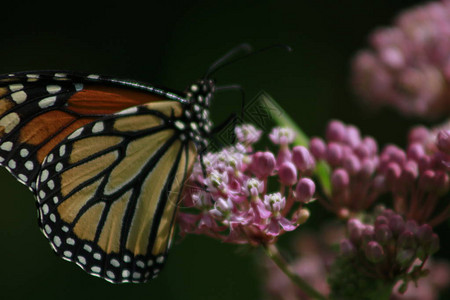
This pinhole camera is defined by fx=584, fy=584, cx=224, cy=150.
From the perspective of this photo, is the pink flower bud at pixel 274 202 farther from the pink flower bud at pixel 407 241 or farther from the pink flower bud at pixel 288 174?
the pink flower bud at pixel 407 241

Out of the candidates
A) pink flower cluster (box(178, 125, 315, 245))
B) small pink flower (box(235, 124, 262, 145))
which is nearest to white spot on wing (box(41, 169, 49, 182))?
pink flower cluster (box(178, 125, 315, 245))

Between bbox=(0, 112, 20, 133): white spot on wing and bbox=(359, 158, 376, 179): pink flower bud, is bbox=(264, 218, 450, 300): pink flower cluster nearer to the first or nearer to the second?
bbox=(359, 158, 376, 179): pink flower bud

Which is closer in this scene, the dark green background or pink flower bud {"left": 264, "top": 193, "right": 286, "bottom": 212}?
pink flower bud {"left": 264, "top": 193, "right": 286, "bottom": 212}

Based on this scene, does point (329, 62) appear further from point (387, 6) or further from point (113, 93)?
point (113, 93)

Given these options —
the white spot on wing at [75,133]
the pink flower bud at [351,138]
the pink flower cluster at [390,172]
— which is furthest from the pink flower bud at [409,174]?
the white spot on wing at [75,133]

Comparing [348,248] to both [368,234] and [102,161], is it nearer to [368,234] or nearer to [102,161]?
[368,234]

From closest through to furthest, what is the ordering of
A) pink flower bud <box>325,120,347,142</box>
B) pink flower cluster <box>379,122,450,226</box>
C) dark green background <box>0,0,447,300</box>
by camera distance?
pink flower cluster <box>379,122,450,226</box>
pink flower bud <box>325,120,347,142</box>
dark green background <box>0,0,447,300</box>
